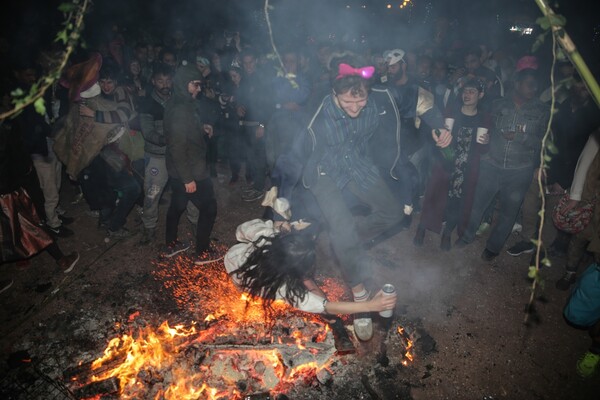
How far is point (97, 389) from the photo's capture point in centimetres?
329

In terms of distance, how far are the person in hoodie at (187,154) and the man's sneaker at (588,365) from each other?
4.77 meters

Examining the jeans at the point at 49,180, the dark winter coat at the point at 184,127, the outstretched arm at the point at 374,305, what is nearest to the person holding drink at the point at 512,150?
the outstretched arm at the point at 374,305

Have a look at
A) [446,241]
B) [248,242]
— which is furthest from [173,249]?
[446,241]

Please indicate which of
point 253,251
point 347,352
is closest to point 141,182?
point 253,251

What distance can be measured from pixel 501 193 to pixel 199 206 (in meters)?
4.44

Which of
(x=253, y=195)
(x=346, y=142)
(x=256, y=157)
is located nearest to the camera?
(x=346, y=142)

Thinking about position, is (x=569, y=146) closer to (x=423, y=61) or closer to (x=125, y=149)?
(x=423, y=61)

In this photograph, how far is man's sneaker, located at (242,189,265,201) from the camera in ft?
22.9

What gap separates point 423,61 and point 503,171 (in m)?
3.25

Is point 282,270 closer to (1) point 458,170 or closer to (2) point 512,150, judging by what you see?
(1) point 458,170

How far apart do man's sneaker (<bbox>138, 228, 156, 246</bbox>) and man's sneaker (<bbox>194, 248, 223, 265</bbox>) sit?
989 millimetres

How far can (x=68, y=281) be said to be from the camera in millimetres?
4707

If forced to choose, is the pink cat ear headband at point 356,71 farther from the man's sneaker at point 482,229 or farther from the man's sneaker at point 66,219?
the man's sneaker at point 66,219

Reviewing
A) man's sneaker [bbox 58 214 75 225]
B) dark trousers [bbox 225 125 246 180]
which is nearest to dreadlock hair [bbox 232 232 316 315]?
dark trousers [bbox 225 125 246 180]
